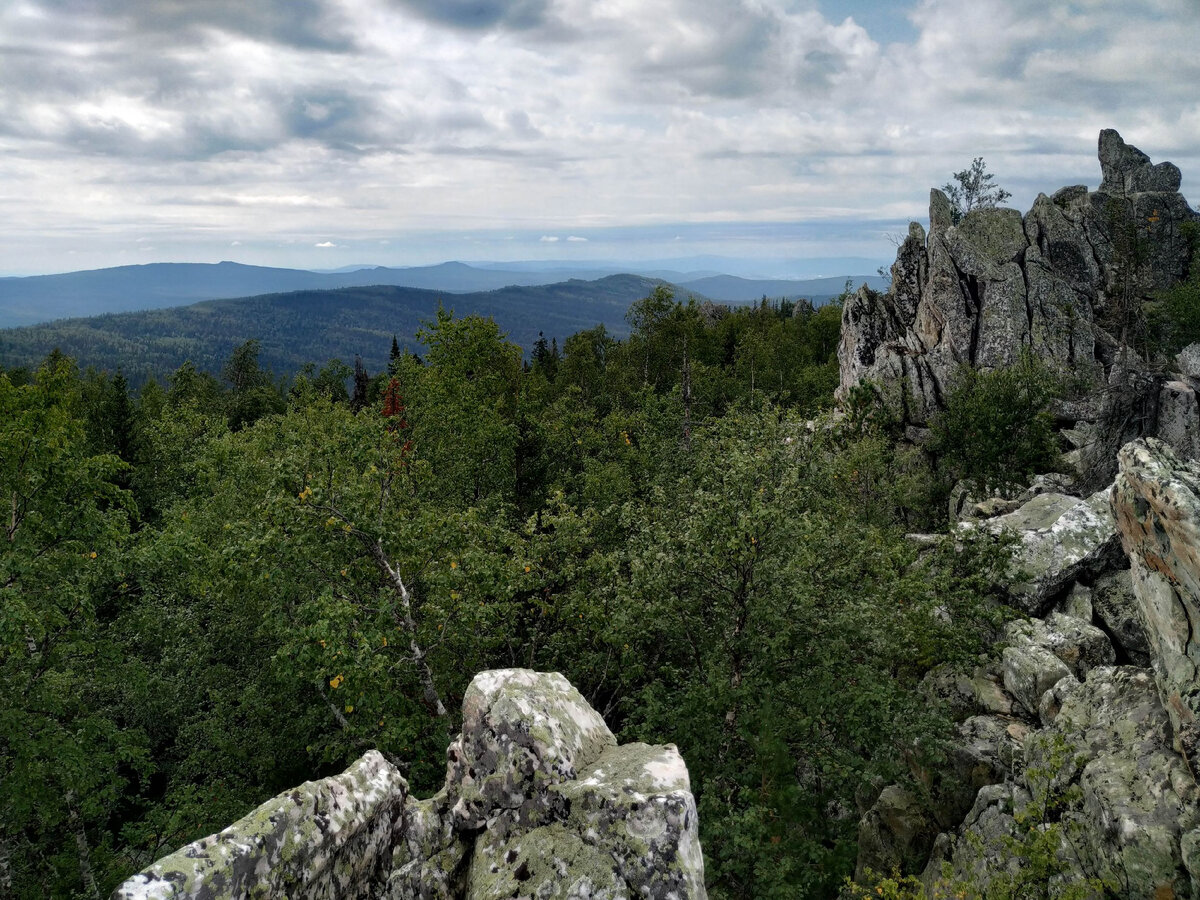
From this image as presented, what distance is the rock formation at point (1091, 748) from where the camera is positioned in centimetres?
888

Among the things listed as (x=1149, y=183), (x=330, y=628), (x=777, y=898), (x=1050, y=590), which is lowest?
(x=777, y=898)

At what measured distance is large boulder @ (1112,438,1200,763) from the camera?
902 cm

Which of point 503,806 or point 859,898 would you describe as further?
point 859,898

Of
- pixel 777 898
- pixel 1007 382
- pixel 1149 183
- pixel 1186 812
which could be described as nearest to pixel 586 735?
pixel 777 898

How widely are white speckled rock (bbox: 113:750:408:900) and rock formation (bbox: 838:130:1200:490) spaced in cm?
4715

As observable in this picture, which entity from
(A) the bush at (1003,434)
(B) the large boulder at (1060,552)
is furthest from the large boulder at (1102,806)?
(A) the bush at (1003,434)

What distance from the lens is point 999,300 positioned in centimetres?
5053

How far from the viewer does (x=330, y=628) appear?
13055 mm

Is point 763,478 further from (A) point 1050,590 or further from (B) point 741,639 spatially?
A: (A) point 1050,590

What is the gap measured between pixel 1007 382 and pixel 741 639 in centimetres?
2784

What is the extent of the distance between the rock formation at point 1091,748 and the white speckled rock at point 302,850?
6661mm

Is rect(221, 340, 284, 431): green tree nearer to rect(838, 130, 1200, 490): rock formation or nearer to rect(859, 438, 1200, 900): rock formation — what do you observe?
rect(838, 130, 1200, 490): rock formation

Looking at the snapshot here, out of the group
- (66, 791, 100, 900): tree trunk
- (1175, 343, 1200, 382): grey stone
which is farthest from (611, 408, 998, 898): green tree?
(1175, 343, 1200, 382): grey stone

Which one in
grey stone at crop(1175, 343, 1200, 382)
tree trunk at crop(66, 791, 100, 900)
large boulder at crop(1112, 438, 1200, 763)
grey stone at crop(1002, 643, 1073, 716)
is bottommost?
tree trunk at crop(66, 791, 100, 900)
